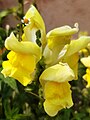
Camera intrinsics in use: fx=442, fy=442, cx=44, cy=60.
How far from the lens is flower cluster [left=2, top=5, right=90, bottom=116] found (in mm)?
1041

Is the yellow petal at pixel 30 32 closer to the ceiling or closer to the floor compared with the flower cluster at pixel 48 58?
closer to the ceiling

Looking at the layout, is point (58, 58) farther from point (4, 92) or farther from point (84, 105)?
point (84, 105)

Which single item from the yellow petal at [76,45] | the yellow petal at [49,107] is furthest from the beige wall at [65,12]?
the yellow petal at [49,107]

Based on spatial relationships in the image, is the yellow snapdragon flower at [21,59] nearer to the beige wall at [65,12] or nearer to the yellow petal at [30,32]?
the yellow petal at [30,32]

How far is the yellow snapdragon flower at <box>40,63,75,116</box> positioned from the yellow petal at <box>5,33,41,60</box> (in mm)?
56

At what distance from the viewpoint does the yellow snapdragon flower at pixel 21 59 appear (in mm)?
1038

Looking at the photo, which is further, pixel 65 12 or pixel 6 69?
pixel 65 12

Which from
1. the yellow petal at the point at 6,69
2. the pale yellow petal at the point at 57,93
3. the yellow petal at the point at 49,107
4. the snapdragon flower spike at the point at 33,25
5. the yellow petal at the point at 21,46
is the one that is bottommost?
the yellow petal at the point at 49,107

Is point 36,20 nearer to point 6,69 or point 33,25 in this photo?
point 33,25

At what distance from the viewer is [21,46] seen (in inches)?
41.0

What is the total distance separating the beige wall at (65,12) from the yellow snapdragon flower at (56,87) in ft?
3.94

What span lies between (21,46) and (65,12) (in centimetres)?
126

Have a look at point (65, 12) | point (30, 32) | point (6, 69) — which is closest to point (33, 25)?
point (30, 32)

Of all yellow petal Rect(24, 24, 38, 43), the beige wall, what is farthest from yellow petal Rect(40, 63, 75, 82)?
the beige wall
